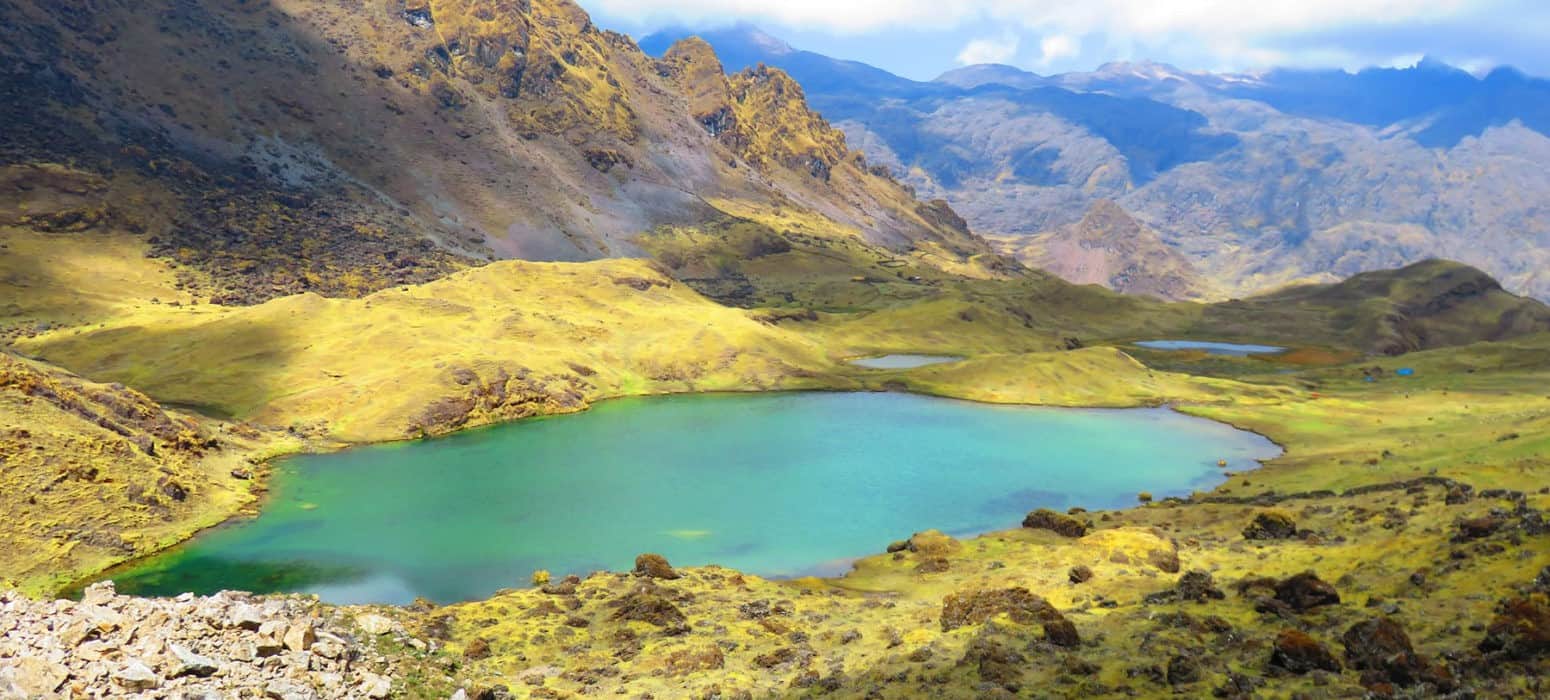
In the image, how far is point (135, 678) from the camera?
29.8m

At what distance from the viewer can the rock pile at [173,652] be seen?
96.7 ft

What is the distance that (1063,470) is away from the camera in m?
107

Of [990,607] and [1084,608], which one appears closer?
[990,607]

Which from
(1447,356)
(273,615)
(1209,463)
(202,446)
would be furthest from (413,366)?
(1447,356)

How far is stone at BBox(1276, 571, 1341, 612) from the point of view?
38.9 metres

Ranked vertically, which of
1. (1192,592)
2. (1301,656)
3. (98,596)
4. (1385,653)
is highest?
(1385,653)

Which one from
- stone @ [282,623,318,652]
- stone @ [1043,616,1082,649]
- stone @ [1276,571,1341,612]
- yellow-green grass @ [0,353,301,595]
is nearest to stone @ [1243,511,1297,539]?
stone @ [1276,571,1341,612]

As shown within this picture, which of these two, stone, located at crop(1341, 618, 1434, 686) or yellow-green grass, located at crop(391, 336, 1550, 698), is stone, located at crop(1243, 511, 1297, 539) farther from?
stone, located at crop(1341, 618, 1434, 686)

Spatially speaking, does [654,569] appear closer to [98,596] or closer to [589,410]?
[98,596]

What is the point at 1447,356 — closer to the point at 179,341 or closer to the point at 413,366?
the point at 413,366

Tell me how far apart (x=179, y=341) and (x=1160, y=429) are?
157415mm

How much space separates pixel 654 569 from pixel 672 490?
33757mm

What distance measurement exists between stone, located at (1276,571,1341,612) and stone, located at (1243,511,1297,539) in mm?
23048

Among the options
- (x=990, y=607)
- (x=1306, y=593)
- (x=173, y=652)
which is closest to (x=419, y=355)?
(x=173, y=652)
